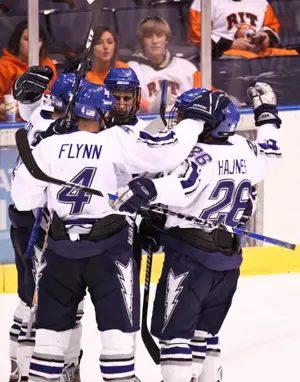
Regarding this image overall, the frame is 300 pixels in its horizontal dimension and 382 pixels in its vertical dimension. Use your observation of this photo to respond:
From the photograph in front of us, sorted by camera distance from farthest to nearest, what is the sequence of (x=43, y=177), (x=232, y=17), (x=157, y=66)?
(x=232, y=17) → (x=157, y=66) → (x=43, y=177)

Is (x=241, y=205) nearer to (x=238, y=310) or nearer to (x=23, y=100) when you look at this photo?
(x=23, y=100)

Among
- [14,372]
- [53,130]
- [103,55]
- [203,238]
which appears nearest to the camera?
[203,238]

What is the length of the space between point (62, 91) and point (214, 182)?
793mm

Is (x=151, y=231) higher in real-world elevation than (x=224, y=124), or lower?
lower

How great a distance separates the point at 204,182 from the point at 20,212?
3.02ft

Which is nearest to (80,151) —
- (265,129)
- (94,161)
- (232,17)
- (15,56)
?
(94,161)

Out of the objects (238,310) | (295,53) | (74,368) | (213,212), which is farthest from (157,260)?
(213,212)

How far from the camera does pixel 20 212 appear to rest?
5.38 m

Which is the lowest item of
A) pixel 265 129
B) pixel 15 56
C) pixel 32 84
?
pixel 15 56

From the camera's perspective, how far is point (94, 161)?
4621 millimetres

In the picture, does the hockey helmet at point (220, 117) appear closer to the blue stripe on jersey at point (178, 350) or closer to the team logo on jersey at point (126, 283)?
the team logo on jersey at point (126, 283)

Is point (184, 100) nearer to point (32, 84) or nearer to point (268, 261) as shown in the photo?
point (32, 84)

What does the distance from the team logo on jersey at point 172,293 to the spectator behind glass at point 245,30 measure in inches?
118

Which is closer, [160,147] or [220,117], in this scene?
[160,147]
